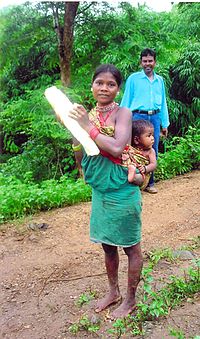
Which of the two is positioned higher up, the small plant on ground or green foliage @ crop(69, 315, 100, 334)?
the small plant on ground

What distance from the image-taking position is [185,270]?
323 cm

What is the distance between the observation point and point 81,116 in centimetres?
221

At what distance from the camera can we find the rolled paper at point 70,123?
2219 mm

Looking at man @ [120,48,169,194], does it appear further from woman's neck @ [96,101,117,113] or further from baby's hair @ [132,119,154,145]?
woman's neck @ [96,101,117,113]

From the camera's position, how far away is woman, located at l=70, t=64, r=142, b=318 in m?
2.29

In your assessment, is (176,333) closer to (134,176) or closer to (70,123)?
(134,176)

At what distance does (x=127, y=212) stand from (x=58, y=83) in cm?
467

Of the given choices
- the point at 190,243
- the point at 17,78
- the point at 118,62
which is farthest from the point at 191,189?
the point at 17,78

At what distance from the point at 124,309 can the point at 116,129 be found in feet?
3.75

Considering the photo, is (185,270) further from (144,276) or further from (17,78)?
(17,78)

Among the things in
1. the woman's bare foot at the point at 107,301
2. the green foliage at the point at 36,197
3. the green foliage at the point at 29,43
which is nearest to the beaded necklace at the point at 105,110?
the woman's bare foot at the point at 107,301

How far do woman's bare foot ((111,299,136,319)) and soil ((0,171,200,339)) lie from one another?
2.7 inches

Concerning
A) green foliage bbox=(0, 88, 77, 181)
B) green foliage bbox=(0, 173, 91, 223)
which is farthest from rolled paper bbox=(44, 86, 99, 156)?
green foliage bbox=(0, 88, 77, 181)

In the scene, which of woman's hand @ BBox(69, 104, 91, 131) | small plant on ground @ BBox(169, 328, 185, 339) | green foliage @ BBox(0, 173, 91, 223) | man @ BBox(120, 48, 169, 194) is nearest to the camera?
woman's hand @ BBox(69, 104, 91, 131)
